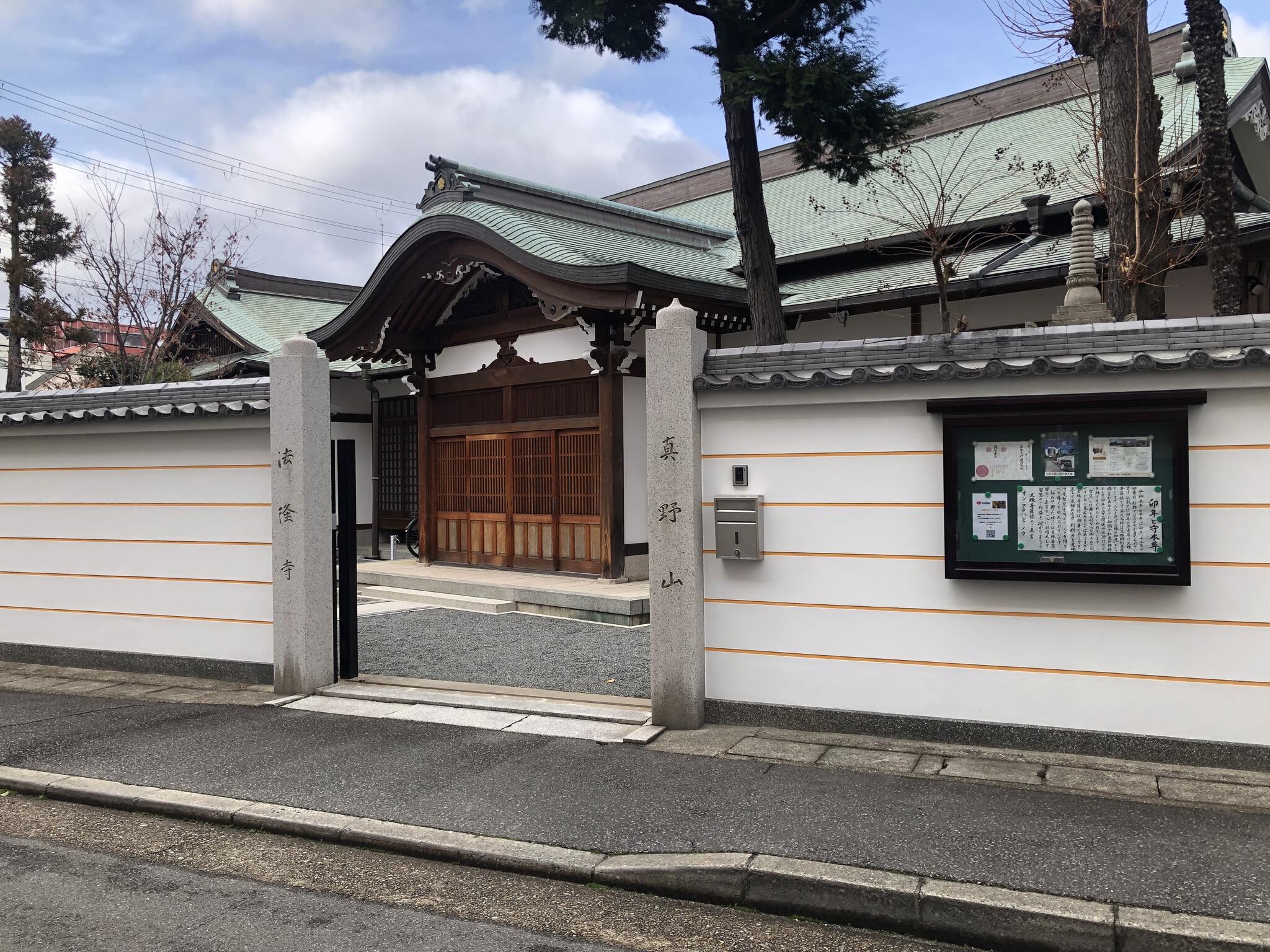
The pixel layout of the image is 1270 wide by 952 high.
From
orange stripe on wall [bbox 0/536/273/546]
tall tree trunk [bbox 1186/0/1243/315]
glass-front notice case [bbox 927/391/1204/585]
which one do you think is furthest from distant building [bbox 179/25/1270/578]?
orange stripe on wall [bbox 0/536/273/546]

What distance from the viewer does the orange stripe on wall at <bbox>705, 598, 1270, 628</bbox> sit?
5.23 meters

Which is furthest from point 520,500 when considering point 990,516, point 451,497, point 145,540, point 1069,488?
point 1069,488

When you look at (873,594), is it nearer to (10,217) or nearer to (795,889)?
(795,889)

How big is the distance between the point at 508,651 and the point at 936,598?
496 cm

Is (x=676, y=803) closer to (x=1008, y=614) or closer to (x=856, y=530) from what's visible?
(x=856, y=530)

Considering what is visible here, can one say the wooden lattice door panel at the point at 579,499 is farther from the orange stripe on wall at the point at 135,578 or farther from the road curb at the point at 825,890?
the road curb at the point at 825,890

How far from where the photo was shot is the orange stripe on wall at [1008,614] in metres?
5.23

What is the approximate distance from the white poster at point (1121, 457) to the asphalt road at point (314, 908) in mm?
2853

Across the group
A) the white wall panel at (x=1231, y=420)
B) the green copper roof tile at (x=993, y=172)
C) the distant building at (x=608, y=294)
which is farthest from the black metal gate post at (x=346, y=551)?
the green copper roof tile at (x=993, y=172)

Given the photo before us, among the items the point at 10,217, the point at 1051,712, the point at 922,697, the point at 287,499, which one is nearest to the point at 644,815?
the point at 922,697

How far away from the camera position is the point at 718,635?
6410 millimetres

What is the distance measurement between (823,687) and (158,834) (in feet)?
12.5

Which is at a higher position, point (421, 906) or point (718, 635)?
point (718, 635)

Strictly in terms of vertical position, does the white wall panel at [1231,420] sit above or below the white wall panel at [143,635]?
above
